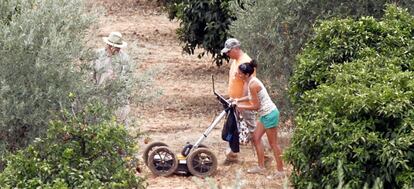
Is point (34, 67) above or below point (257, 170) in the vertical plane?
above

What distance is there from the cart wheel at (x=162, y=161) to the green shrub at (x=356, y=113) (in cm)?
186

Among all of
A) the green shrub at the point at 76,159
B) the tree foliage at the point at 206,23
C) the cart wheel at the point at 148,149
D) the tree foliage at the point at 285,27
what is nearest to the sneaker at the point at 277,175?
the tree foliage at the point at 285,27

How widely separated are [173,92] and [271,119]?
6.64 metres

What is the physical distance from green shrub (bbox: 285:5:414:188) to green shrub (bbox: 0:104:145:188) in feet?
4.87

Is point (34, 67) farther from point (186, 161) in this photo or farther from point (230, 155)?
point (230, 155)

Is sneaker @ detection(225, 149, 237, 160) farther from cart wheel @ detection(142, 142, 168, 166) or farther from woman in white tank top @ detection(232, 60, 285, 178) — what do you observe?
cart wheel @ detection(142, 142, 168, 166)

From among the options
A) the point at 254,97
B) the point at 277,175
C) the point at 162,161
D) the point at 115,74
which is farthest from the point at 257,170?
the point at 115,74

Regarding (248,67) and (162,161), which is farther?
(162,161)

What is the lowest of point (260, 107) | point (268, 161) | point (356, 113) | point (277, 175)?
point (268, 161)

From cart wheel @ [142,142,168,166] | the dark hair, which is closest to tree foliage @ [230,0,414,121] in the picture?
the dark hair

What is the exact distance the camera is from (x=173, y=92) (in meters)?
18.5

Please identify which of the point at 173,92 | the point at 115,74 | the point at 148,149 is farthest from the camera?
the point at 173,92

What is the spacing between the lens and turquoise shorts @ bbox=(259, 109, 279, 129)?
1195 cm

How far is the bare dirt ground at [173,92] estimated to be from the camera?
12186 millimetres
